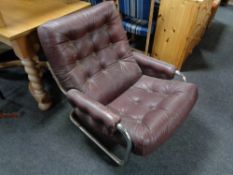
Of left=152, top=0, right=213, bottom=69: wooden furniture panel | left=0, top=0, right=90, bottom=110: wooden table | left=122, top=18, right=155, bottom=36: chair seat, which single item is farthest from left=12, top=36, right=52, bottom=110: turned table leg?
left=152, top=0, right=213, bottom=69: wooden furniture panel

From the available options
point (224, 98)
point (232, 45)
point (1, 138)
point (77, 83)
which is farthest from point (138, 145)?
point (232, 45)

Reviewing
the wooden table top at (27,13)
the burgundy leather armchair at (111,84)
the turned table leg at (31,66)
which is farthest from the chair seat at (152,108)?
the wooden table top at (27,13)

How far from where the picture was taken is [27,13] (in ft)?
4.49

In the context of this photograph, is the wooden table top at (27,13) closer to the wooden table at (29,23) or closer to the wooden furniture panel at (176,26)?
the wooden table at (29,23)

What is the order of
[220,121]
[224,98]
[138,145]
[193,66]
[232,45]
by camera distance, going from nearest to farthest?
1. [138,145]
2. [220,121]
3. [224,98]
4. [193,66]
5. [232,45]

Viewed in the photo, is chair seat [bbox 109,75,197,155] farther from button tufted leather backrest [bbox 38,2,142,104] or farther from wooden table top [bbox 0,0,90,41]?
wooden table top [bbox 0,0,90,41]

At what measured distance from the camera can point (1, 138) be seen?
1412 millimetres

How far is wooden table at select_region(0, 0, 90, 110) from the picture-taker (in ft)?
3.77

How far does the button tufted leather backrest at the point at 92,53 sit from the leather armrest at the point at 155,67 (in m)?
0.05

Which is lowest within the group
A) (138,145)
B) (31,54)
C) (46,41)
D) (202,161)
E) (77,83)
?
(202,161)

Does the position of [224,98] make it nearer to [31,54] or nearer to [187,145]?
[187,145]

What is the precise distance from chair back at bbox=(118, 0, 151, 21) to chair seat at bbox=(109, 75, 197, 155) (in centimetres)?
72

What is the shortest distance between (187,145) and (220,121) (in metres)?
0.42

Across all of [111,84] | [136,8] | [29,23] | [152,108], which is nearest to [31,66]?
[29,23]
